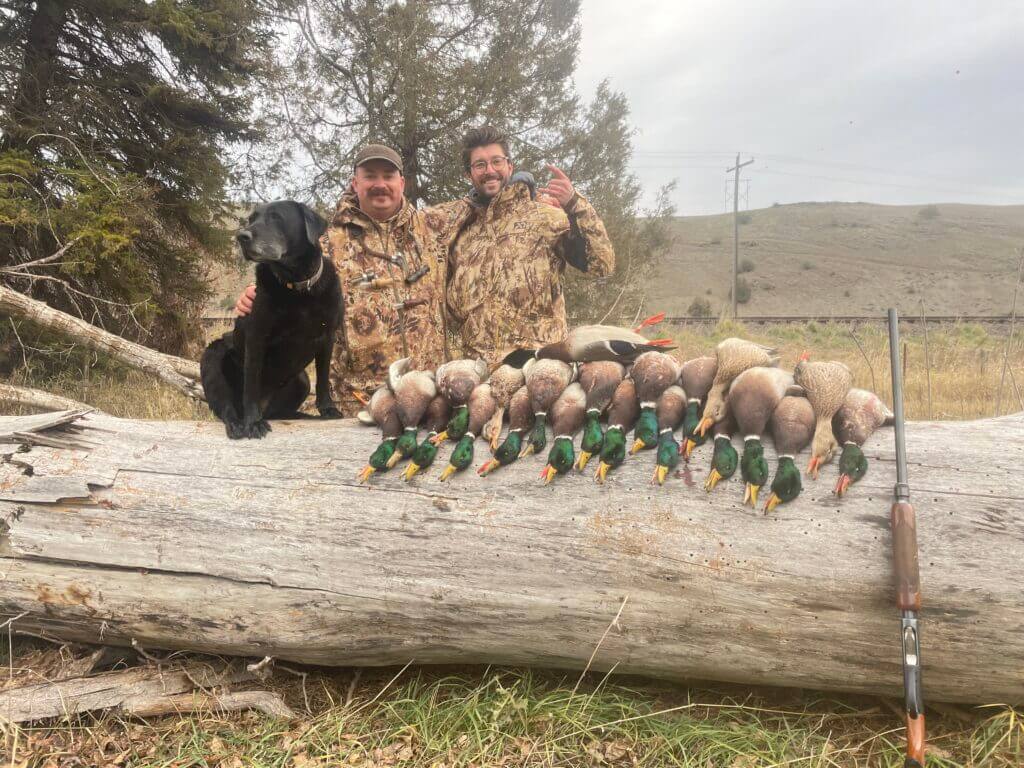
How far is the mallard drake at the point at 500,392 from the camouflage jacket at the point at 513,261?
4.75 feet

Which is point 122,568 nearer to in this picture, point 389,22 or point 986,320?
point 389,22

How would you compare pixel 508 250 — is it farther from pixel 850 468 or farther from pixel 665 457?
pixel 850 468

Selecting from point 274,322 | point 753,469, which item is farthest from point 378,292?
point 753,469

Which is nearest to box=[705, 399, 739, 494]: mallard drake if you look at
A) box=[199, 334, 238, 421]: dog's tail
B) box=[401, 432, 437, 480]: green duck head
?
box=[401, 432, 437, 480]: green duck head

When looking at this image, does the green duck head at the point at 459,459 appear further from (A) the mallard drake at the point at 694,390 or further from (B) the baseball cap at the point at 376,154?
(B) the baseball cap at the point at 376,154

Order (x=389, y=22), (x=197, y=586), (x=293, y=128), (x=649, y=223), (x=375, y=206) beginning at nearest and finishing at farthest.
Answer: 1. (x=197, y=586)
2. (x=375, y=206)
3. (x=389, y=22)
4. (x=293, y=128)
5. (x=649, y=223)

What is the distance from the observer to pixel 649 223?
1448 centimetres

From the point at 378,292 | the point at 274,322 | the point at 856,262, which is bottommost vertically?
the point at 274,322

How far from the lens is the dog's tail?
319 centimetres

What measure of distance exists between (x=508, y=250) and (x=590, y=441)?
229cm

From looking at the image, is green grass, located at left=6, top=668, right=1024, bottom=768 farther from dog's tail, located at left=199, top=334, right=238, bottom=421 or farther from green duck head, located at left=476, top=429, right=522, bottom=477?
dog's tail, located at left=199, top=334, right=238, bottom=421

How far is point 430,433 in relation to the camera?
8.86 ft

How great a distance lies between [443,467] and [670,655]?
1.21 m

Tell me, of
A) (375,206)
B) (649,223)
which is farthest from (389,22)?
(375,206)
